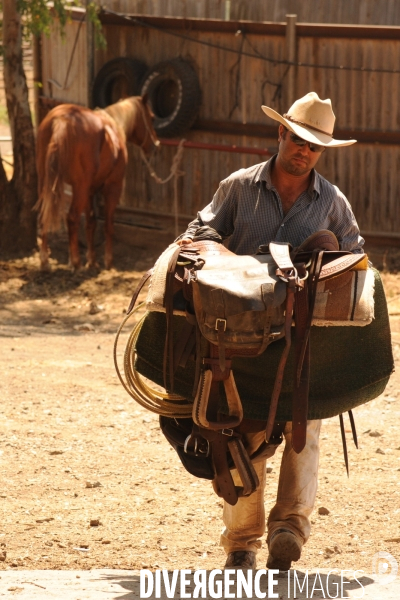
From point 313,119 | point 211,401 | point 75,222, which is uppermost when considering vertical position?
point 313,119

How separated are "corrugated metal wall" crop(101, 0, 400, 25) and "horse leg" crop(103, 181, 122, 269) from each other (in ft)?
8.47

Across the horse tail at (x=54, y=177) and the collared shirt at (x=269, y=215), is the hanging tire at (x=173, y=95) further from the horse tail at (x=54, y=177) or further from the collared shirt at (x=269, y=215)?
the collared shirt at (x=269, y=215)

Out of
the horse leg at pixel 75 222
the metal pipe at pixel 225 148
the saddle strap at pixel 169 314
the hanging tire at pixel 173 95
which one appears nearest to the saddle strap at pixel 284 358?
the saddle strap at pixel 169 314

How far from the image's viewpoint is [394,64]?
1027 centimetres

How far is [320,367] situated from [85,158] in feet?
23.4

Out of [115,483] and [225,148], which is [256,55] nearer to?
[225,148]

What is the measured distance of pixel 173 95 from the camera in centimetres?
1164

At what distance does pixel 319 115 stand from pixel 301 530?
1652 mm

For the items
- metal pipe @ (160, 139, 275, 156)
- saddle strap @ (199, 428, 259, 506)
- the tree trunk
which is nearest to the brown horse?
metal pipe @ (160, 139, 275, 156)

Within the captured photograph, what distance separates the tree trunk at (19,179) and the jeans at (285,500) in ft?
26.1

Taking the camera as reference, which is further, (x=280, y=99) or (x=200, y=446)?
(x=280, y=99)

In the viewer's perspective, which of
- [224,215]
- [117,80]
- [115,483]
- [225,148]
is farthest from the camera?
[117,80]

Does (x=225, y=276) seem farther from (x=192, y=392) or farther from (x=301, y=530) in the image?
(x=301, y=530)

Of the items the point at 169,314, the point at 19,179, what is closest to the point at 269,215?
the point at 169,314
